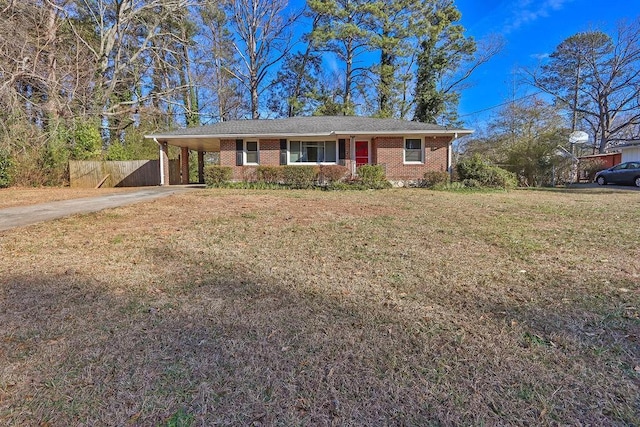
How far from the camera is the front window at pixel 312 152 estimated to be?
54.3ft

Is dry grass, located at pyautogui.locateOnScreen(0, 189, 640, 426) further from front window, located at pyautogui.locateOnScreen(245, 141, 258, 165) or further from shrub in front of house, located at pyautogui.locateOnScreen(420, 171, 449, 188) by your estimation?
front window, located at pyautogui.locateOnScreen(245, 141, 258, 165)

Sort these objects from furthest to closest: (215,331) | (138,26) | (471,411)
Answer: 1. (138,26)
2. (215,331)
3. (471,411)

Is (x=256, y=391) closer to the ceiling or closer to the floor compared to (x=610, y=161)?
closer to the floor

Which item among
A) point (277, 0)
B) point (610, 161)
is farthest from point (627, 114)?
point (277, 0)

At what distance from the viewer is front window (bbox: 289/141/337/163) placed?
1655 cm

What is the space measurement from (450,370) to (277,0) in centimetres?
2974

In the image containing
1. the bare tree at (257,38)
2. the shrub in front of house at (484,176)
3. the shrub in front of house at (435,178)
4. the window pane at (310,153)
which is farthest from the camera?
the bare tree at (257,38)

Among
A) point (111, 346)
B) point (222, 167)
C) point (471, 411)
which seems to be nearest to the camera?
point (471, 411)

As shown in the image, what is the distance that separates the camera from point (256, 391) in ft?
6.08

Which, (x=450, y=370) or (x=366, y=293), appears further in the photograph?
(x=366, y=293)

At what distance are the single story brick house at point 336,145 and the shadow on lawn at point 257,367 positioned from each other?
13401mm

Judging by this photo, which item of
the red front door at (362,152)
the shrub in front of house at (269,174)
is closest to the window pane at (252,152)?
the shrub in front of house at (269,174)

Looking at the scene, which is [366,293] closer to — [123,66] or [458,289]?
[458,289]

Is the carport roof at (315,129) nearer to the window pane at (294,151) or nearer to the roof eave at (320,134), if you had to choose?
the roof eave at (320,134)
